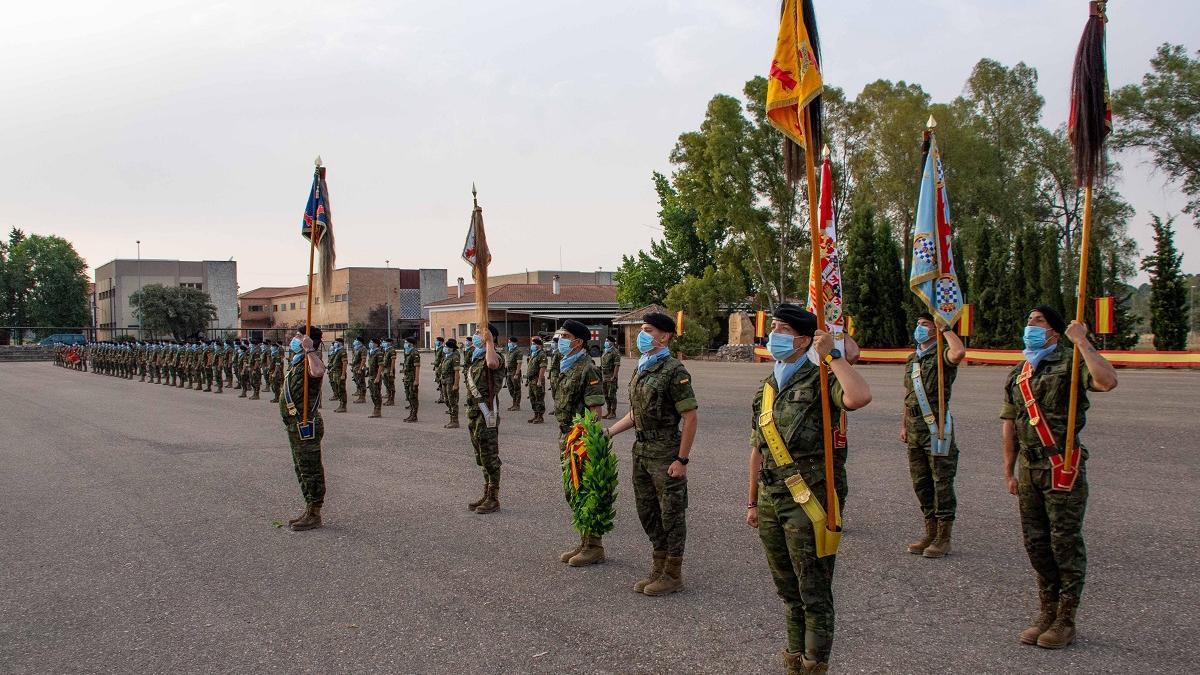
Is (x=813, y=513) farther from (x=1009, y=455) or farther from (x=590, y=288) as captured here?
(x=590, y=288)

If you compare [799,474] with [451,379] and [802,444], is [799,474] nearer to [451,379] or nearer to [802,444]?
[802,444]

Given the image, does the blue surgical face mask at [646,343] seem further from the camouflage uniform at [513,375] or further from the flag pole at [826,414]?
the camouflage uniform at [513,375]

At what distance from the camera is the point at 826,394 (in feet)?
12.7

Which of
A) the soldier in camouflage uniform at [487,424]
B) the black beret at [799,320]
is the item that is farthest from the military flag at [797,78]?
the soldier in camouflage uniform at [487,424]

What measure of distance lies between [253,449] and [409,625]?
9.24 meters

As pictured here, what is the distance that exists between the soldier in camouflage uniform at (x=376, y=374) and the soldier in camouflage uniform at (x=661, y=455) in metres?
13.9

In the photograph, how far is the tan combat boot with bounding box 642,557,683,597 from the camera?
5.62 m

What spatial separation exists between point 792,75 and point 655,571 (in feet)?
11.6

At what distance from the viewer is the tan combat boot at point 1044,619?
183 inches

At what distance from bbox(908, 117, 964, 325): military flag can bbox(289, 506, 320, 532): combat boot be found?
6.19 m

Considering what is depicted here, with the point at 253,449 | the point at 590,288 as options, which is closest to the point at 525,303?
the point at 590,288

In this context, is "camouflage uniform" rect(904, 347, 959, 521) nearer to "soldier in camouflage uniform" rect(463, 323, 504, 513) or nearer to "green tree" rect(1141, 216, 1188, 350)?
"soldier in camouflage uniform" rect(463, 323, 504, 513)

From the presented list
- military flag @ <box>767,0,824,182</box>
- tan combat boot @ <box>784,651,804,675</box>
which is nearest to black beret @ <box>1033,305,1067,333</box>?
military flag @ <box>767,0,824,182</box>

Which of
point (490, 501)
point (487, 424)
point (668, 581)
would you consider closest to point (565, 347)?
point (487, 424)
